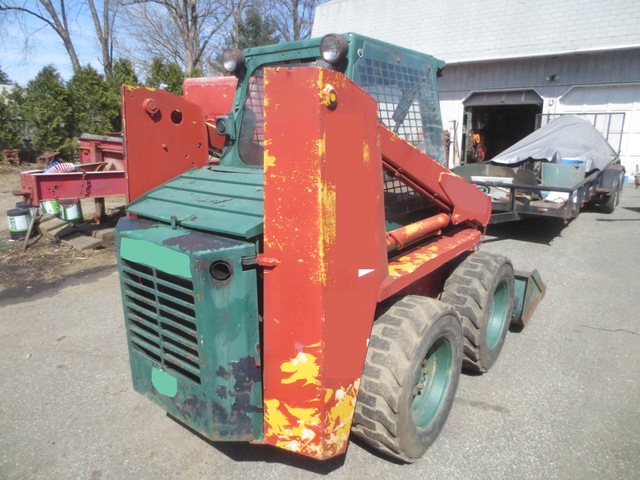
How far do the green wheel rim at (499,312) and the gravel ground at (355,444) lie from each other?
281 mm

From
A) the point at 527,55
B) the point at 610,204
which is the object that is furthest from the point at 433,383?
the point at 527,55

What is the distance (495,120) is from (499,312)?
16.8m

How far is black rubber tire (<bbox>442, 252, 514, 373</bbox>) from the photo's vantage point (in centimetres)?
321

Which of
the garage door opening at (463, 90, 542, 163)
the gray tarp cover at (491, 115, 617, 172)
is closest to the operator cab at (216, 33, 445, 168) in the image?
the gray tarp cover at (491, 115, 617, 172)

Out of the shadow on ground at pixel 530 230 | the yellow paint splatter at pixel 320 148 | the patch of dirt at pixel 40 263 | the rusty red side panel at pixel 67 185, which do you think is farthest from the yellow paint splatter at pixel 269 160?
the shadow on ground at pixel 530 230

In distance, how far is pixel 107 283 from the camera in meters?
6.02

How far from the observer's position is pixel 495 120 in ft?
61.5

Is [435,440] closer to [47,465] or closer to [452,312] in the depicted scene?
[452,312]

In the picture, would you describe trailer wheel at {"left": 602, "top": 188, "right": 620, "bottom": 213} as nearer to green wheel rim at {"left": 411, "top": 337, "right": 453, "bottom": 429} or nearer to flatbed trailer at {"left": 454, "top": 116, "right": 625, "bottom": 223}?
flatbed trailer at {"left": 454, "top": 116, "right": 625, "bottom": 223}

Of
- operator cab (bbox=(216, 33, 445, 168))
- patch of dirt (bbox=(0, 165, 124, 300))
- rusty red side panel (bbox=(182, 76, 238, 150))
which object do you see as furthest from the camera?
patch of dirt (bbox=(0, 165, 124, 300))

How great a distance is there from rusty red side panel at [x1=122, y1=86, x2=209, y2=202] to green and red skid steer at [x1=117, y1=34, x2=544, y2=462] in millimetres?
14

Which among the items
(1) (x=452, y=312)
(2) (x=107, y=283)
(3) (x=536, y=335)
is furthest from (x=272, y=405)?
(2) (x=107, y=283)

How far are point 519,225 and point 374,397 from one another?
8038mm

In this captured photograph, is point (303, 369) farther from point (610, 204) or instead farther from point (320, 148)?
point (610, 204)
